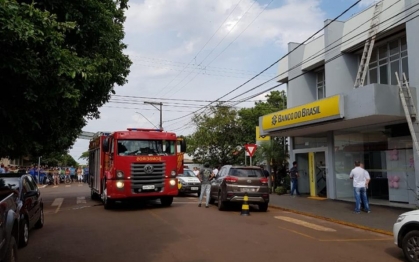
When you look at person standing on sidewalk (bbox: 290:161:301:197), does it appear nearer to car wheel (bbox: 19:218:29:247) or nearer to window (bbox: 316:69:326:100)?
window (bbox: 316:69:326:100)

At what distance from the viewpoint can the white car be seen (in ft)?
22.9

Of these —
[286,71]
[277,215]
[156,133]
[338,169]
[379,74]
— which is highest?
[286,71]

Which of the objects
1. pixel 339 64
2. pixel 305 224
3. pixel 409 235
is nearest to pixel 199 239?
pixel 305 224

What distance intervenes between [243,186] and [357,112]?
4931 millimetres

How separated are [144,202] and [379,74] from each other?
471 inches

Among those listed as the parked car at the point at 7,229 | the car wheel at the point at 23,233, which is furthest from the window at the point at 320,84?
the parked car at the point at 7,229

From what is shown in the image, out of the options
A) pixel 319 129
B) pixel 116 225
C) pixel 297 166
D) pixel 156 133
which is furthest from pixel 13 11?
pixel 297 166

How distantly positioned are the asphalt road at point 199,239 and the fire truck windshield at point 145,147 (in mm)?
2309

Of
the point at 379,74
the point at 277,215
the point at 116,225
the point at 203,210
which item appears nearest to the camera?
the point at 116,225

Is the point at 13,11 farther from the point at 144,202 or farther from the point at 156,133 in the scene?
the point at 144,202

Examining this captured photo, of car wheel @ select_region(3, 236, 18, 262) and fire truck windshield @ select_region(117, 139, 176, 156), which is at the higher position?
fire truck windshield @ select_region(117, 139, 176, 156)

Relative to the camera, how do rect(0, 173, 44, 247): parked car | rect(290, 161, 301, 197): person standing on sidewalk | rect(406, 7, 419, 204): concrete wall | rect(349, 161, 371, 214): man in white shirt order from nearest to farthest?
rect(0, 173, 44, 247): parked car < rect(349, 161, 371, 214): man in white shirt < rect(406, 7, 419, 204): concrete wall < rect(290, 161, 301, 197): person standing on sidewalk

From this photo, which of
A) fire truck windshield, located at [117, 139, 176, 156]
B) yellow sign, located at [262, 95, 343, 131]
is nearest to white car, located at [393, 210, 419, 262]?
yellow sign, located at [262, 95, 343, 131]

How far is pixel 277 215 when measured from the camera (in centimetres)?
1373
